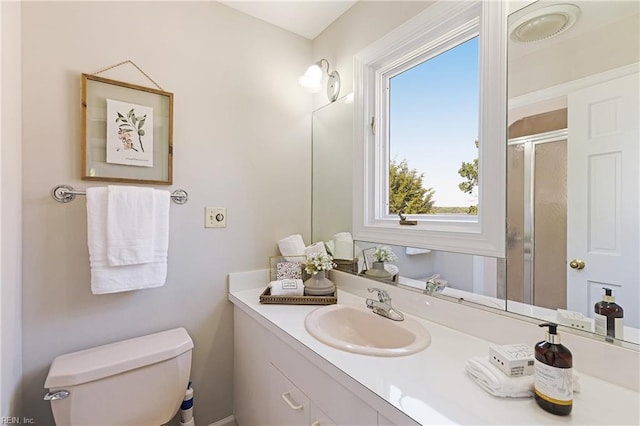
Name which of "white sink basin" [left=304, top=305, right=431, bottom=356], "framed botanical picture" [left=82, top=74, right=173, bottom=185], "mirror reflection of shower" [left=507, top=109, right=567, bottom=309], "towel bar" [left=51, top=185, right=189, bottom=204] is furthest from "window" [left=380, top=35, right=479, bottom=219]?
"towel bar" [left=51, top=185, right=189, bottom=204]

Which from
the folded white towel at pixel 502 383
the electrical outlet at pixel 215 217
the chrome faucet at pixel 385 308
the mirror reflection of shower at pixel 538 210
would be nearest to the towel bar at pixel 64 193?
the electrical outlet at pixel 215 217

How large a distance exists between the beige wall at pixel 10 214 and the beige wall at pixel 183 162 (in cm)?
7

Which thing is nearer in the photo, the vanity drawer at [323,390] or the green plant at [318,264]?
the vanity drawer at [323,390]

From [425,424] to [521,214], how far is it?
73cm

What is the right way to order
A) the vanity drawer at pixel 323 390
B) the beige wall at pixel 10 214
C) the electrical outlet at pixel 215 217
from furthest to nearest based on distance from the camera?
the electrical outlet at pixel 215 217
the beige wall at pixel 10 214
the vanity drawer at pixel 323 390

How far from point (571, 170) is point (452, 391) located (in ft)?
2.42

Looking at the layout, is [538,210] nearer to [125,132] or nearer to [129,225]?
[129,225]

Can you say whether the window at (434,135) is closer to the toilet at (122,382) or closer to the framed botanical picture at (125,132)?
the framed botanical picture at (125,132)

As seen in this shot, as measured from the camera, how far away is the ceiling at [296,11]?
155 centimetres

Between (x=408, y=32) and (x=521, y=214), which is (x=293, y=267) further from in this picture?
(x=408, y=32)

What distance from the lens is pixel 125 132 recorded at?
1.28 metres

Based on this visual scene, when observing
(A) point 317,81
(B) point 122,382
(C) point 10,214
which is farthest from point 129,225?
(A) point 317,81

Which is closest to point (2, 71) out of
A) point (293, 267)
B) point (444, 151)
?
point (293, 267)

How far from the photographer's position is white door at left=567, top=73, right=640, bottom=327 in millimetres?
760
